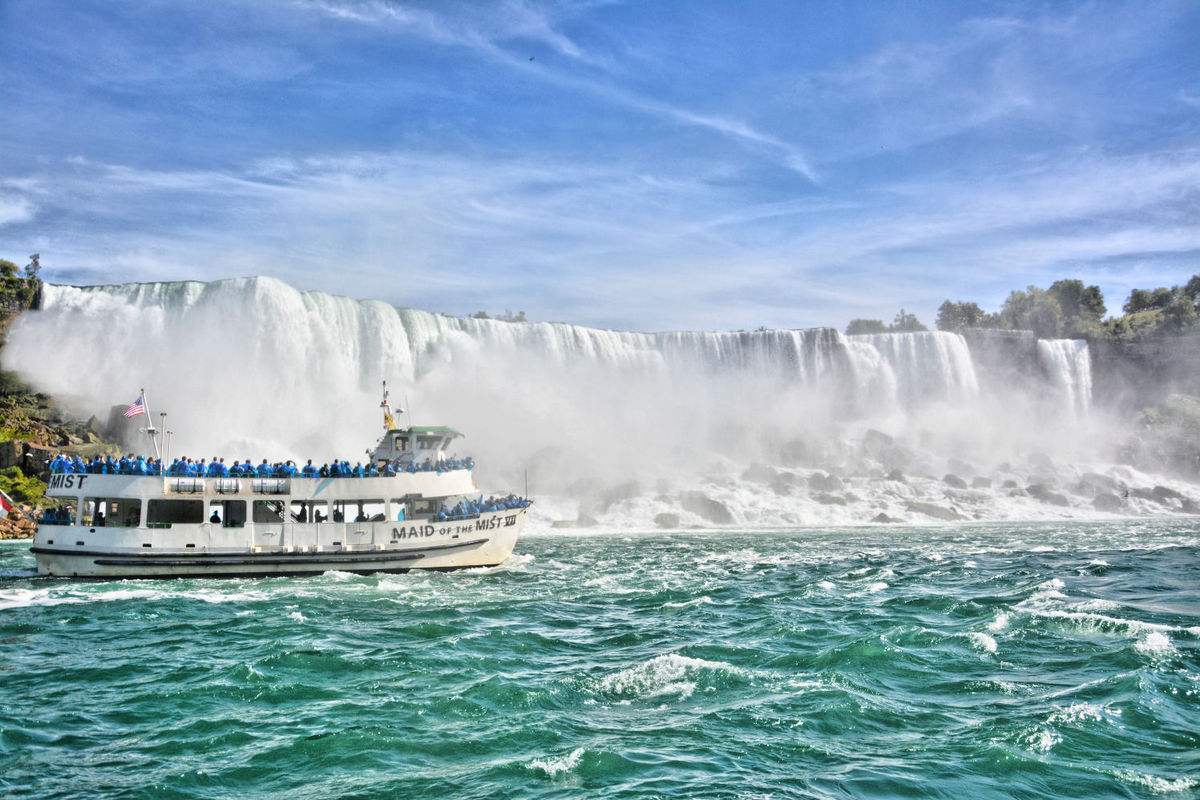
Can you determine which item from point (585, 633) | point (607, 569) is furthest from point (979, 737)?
point (607, 569)

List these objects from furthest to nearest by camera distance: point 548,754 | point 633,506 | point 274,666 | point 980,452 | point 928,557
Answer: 1. point 980,452
2. point 633,506
3. point 928,557
4. point 274,666
5. point 548,754

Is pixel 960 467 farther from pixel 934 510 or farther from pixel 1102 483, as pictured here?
pixel 934 510

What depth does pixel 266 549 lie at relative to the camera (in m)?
30.7

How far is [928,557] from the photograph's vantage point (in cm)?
3728

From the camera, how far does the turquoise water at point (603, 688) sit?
1224cm

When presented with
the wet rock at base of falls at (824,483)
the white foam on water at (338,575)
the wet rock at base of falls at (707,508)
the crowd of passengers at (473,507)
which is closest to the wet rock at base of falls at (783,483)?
the wet rock at base of falls at (824,483)

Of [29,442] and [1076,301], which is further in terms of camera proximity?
[1076,301]

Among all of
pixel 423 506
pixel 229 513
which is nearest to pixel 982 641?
pixel 423 506

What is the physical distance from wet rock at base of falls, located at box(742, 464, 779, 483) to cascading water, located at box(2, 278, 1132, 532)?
30cm

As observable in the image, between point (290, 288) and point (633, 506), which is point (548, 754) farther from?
point (290, 288)

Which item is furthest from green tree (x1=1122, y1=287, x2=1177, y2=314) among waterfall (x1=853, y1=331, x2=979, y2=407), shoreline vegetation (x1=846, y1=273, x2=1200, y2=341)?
waterfall (x1=853, y1=331, x2=979, y2=407)

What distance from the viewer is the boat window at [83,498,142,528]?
30.3 metres

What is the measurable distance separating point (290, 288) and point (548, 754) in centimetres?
5706

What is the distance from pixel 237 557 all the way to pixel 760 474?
4456cm
